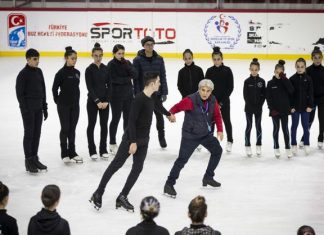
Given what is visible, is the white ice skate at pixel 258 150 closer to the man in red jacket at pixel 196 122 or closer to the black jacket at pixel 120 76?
the man in red jacket at pixel 196 122

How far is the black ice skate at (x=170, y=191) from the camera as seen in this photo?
7441 mm

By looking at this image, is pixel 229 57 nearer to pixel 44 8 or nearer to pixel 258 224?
pixel 44 8

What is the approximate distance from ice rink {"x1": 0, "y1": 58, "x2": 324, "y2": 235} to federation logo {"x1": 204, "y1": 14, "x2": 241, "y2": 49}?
9.47 m

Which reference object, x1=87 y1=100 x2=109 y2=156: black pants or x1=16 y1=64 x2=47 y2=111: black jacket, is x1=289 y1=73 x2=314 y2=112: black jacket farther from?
x1=16 y1=64 x2=47 y2=111: black jacket

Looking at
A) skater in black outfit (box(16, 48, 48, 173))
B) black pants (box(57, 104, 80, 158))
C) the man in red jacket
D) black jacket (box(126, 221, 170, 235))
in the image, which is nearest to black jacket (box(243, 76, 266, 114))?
the man in red jacket

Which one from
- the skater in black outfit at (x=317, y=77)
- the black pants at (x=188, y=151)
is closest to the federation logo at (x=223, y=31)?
the skater in black outfit at (x=317, y=77)

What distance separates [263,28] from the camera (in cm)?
2038

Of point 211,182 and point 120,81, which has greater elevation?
point 120,81

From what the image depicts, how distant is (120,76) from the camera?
9078 mm

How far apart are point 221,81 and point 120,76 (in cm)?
157

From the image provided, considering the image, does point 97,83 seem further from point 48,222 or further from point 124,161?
point 48,222

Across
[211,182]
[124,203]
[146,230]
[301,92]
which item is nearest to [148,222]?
[146,230]

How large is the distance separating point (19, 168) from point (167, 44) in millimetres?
12671

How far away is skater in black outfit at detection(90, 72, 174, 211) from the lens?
659cm
